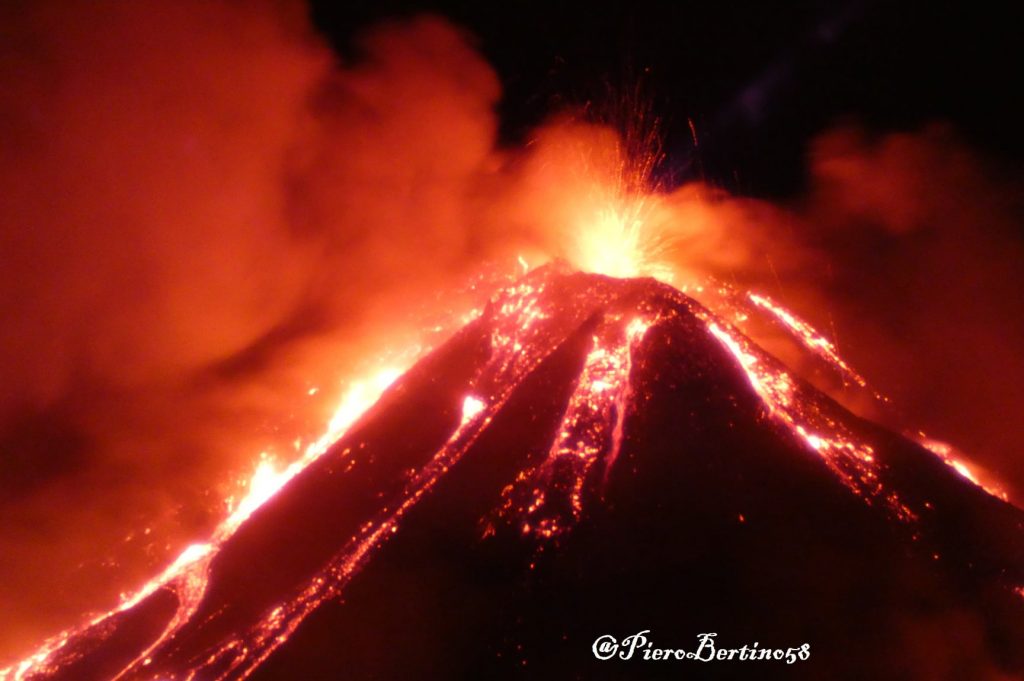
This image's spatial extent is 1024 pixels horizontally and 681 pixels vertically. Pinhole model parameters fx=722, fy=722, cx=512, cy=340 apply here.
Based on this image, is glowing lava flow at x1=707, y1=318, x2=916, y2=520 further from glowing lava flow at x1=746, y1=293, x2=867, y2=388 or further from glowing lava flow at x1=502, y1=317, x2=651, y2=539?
glowing lava flow at x1=746, y1=293, x2=867, y2=388

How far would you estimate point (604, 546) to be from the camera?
745cm

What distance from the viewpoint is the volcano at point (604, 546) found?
6.78 metres

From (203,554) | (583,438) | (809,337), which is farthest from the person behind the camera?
(809,337)

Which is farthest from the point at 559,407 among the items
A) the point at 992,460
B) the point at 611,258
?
the point at 992,460

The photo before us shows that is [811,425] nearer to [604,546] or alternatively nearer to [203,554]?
[604,546]

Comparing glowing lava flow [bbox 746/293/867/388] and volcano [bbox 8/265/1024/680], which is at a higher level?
glowing lava flow [bbox 746/293/867/388]

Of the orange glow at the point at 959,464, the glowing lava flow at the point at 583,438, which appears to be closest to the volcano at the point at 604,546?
the glowing lava flow at the point at 583,438

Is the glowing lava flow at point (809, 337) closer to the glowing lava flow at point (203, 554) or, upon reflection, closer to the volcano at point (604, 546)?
the volcano at point (604, 546)

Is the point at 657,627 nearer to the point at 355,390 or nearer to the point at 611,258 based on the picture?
the point at 355,390

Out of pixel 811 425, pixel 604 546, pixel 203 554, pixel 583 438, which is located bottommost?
pixel 604 546

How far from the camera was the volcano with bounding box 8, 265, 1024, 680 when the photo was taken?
6.78m

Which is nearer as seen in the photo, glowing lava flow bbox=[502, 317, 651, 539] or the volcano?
the volcano

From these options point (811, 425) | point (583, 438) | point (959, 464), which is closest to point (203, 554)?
point (583, 438)

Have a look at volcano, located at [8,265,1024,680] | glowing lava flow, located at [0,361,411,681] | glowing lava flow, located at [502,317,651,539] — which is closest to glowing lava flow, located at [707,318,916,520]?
volcano, located at [8,265,1024,680]
